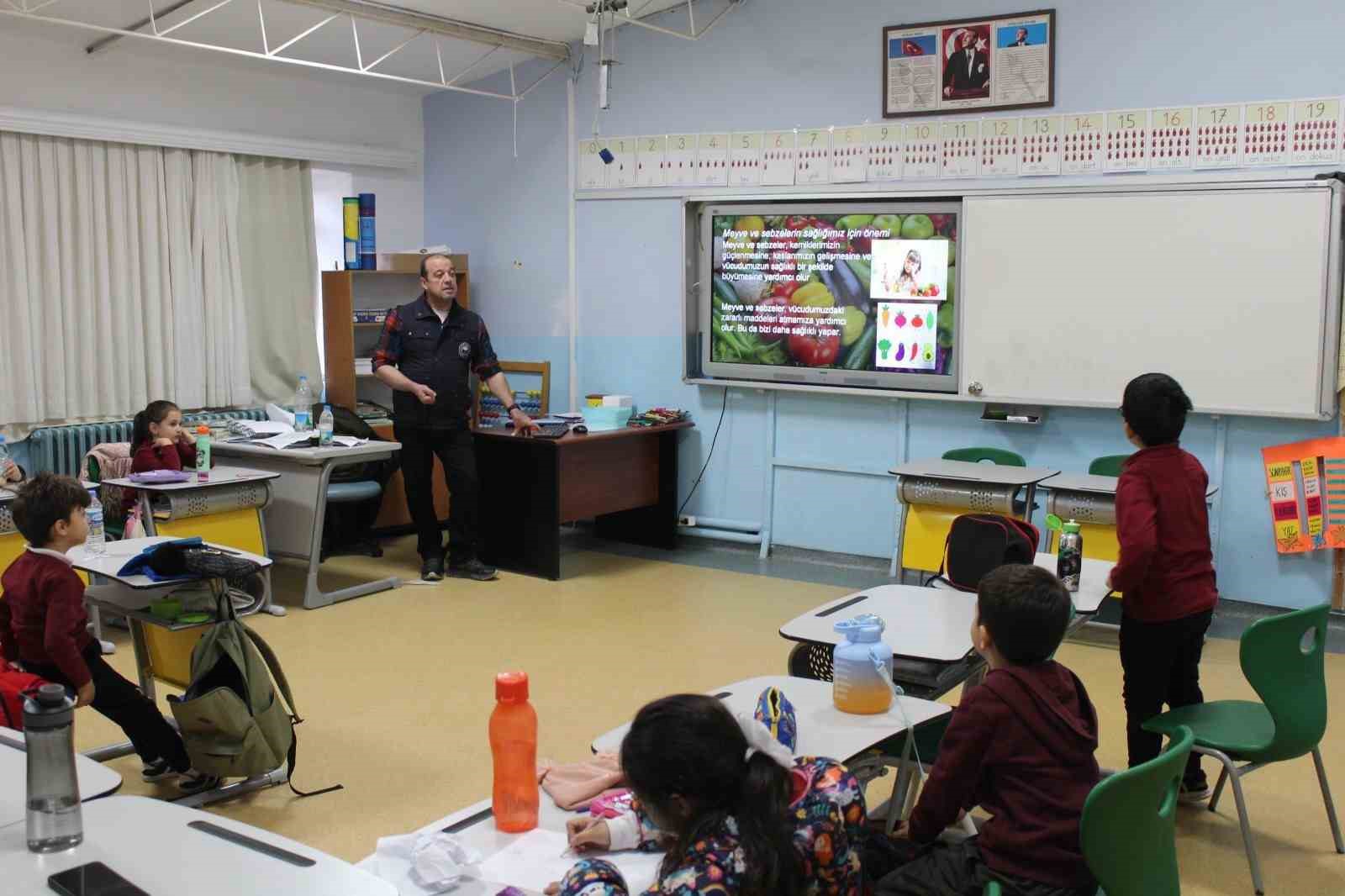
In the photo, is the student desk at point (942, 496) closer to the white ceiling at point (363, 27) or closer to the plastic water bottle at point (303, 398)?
the white ceiling at point (363, 27)

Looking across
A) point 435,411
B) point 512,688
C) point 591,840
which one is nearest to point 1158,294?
point 435,411

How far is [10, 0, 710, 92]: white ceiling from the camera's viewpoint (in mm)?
5984

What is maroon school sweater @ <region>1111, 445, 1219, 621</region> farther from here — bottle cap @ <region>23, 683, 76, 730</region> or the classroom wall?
the classroom wall

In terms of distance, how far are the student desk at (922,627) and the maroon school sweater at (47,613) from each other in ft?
6.16

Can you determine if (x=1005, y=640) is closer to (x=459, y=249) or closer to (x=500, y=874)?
(x=500, y=874)

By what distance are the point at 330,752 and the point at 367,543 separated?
3133 millimetres

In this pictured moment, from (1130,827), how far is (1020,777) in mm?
204

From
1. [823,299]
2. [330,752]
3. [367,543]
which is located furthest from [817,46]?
[330,752]

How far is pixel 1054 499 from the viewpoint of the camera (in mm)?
5262

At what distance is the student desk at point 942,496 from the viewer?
5316mm

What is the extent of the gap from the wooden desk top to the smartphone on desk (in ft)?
15.1

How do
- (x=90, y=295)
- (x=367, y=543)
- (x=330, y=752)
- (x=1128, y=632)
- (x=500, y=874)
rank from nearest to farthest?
(x=500, y=874) < (x=1128, y=632) < (x=330, y=752) < (x=90, y=295) < (x=367, y=543)

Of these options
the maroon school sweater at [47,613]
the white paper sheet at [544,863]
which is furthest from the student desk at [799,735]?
the maroon school sweater at [47,613]

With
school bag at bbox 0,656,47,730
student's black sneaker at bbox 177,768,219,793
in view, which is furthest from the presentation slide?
school bag at bbox 0,656,47,730
